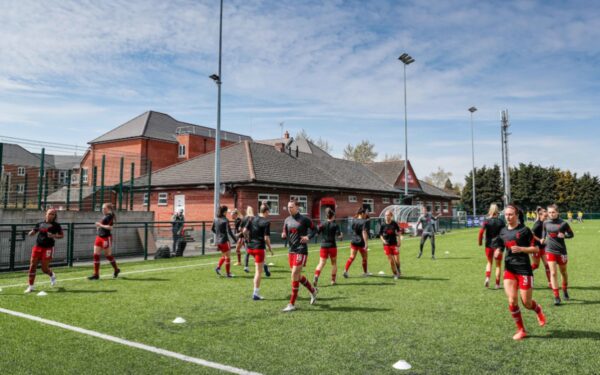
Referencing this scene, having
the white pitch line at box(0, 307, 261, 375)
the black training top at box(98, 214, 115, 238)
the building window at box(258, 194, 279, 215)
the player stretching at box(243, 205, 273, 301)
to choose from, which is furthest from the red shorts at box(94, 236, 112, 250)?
the building window at box(258, 194, 279, 215)

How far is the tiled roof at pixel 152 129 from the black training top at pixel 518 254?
148ft

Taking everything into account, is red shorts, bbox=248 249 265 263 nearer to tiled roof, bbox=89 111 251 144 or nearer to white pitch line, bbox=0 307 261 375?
white pitch line, bbox=0 307 261 375

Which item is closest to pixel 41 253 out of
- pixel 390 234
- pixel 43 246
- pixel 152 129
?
pixel 43 246

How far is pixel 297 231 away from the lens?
8289 millimetres

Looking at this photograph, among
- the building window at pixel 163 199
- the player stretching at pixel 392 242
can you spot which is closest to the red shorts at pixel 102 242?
the player stretching at pixel 392 242

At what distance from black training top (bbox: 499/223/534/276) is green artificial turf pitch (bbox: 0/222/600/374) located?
977mm

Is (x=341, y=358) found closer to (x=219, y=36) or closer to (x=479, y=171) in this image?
(x=219, y=36)

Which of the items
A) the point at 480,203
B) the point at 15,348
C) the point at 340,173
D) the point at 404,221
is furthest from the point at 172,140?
the point at 480,203

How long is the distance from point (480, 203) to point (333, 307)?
73097 millimetres

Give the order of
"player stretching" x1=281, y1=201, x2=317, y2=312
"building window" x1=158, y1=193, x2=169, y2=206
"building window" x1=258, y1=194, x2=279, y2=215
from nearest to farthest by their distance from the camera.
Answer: "player stretching" x1=281, y1=201, x2=317, y2=312
"building window" x1=258, y1=194, x2=279, y2=215
"building window" x1=158, y1=193, x2=169, y2=206

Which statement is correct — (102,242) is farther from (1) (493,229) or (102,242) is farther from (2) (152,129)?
(2) (152,129)

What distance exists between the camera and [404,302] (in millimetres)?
8594

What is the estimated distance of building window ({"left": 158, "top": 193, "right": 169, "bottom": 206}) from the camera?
1221 inches

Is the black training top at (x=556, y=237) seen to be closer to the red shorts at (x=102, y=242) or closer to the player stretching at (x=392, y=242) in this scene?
the player stretching at (x=392, y=242)
